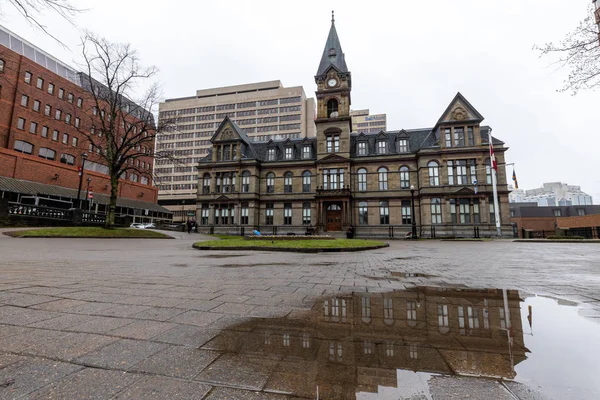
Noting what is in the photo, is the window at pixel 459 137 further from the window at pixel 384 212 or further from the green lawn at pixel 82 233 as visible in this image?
the green lawn at pixel 82 233

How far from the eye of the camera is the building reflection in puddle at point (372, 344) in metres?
1.63

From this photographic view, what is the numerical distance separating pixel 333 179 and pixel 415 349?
112 feet

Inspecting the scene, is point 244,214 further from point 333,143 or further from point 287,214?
point 333,143

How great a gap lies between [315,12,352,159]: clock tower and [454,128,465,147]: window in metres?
12.3

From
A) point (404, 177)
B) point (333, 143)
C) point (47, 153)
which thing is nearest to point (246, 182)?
point (333, 143)

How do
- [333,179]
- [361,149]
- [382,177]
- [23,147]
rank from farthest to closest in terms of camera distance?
[361,149]
[333,179]
[23,147]
[382,177]

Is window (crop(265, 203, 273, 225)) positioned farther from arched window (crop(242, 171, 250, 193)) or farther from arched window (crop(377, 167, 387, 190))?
arched window (crop(377, 167, 387, 190))

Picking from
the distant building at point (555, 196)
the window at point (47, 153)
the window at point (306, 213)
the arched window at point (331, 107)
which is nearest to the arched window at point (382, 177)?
the window at point (306, 213)

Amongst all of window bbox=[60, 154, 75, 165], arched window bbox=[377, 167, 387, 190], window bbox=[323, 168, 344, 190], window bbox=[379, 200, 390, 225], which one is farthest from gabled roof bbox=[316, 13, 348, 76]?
window bbox=[60, 154, 75, 165]

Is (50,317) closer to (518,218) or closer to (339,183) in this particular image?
(339,183)

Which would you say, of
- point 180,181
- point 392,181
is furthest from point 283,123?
point 392,181

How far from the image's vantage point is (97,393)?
1440 mm

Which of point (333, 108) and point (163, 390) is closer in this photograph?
point (163, 390)

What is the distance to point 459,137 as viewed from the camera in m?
33.2
